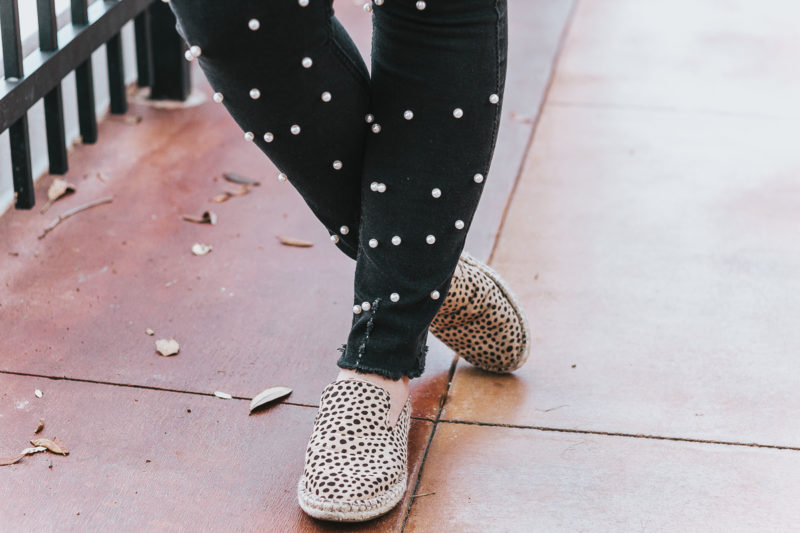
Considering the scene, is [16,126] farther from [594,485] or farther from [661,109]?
[661,109]

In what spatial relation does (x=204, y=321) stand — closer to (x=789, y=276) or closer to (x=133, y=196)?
A: (x=133, y=196)

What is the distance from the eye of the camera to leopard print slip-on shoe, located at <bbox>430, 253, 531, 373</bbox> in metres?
1.46

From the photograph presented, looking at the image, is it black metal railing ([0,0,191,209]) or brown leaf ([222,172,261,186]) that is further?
brown leaf ([222,172,261,186])

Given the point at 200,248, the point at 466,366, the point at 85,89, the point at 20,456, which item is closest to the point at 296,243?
the point at 200,248

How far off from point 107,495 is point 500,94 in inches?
28.6

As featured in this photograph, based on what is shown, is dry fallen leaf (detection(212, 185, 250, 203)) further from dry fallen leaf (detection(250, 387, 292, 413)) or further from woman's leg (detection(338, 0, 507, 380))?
woman's leg (detection(338, 0, 507, 380))

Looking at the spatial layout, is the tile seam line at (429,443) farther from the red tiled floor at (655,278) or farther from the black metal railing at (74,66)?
the black metal railing at (74,66)

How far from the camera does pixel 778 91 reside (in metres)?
2.87

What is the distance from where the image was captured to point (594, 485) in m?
1.31

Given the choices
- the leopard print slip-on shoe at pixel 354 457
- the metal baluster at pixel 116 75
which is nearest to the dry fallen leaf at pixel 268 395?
the leopard print slip-on shoe at pixel 354 457

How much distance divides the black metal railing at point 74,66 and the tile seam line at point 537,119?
0.95m

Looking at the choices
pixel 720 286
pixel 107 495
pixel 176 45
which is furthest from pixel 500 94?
pixel 176 45

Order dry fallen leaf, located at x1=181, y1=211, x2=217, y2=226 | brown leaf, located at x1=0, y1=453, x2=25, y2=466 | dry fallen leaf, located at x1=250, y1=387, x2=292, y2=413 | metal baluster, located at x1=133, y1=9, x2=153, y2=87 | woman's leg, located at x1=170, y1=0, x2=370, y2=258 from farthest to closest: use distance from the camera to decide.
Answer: metal baluster, located at x1=133, y1=9, x2=153, y2=87, dry fallen leaf, located at x1=181, y1=211, x2=217, y2=226, dry fallen leaf, located at x1=250, y1=387, x2=292, y2=413, brown leaf, located at x1=0, y1=453, x2=25, y2=466, woman's leg, located at x1=170, y1=0, x2=370, y2=258

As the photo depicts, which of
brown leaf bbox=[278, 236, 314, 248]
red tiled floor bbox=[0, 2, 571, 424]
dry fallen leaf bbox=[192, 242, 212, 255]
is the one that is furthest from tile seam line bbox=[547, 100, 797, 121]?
dry fallen leaf bbox=[192, 242, 212, 255]
